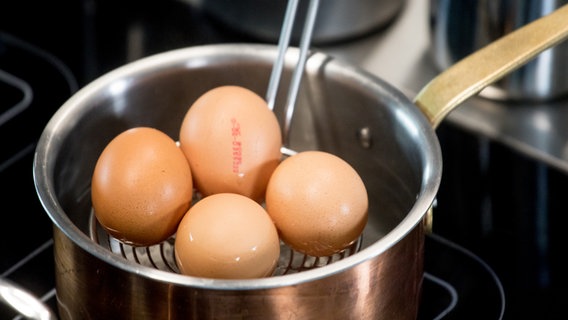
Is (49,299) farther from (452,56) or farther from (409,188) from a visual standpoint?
(452,56)

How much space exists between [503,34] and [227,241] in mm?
419

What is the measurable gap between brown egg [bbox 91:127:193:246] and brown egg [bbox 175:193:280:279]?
2 cm

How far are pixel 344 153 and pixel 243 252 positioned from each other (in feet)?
0.70

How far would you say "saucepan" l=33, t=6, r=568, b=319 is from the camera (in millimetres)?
502

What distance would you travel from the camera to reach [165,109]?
72 cm

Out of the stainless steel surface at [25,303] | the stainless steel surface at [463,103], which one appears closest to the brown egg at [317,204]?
the stainless steel surface at [25,303]

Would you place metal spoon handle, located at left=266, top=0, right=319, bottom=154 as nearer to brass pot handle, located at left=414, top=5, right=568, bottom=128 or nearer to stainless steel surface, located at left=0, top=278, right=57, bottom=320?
brass pot handle, located at left=414, top=5, right=568, bottom=128

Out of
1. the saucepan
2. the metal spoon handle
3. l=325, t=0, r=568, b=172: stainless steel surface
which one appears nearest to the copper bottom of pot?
the saucepan

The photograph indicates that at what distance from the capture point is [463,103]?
80 cm

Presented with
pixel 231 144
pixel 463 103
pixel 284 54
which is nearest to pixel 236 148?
pixel 231 144

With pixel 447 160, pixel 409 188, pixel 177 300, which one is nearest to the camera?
pixel 177 300

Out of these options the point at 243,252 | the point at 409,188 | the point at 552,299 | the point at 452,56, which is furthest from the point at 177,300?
the point at 452,56

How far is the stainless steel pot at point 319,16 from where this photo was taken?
36.4 inches

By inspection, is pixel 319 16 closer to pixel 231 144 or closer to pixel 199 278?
pixel 231 144
